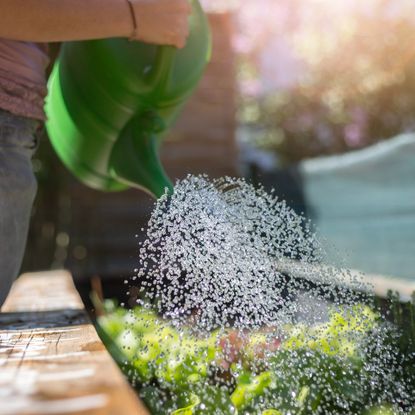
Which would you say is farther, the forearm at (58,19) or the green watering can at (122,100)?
the green watering can at (122,100)

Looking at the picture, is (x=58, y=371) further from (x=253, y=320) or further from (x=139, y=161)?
(x=139, y=161)

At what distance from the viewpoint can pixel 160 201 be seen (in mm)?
1034

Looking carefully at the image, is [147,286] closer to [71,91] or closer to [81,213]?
[71,91]

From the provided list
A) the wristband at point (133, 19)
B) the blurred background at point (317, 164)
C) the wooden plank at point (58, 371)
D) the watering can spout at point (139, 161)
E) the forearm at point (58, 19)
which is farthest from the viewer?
the blurred background at point (317, 164)

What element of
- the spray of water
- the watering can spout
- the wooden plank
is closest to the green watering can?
the watering can spout

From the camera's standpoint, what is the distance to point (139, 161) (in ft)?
3.87

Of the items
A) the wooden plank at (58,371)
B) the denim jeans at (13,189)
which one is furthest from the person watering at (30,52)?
the wooden plank at (58,371)

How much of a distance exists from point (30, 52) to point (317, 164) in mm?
2205

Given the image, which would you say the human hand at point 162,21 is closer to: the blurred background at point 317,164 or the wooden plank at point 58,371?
the blurred background at point 317,164

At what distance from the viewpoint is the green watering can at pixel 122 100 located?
1168 millimetres

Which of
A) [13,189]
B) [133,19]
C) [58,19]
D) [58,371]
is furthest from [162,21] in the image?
[58,371]

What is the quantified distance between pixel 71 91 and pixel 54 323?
51 centimetres

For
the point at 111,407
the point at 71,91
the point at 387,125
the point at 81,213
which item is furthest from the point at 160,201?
the point at 387,125

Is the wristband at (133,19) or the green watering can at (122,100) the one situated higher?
the wristband at (133,19)
